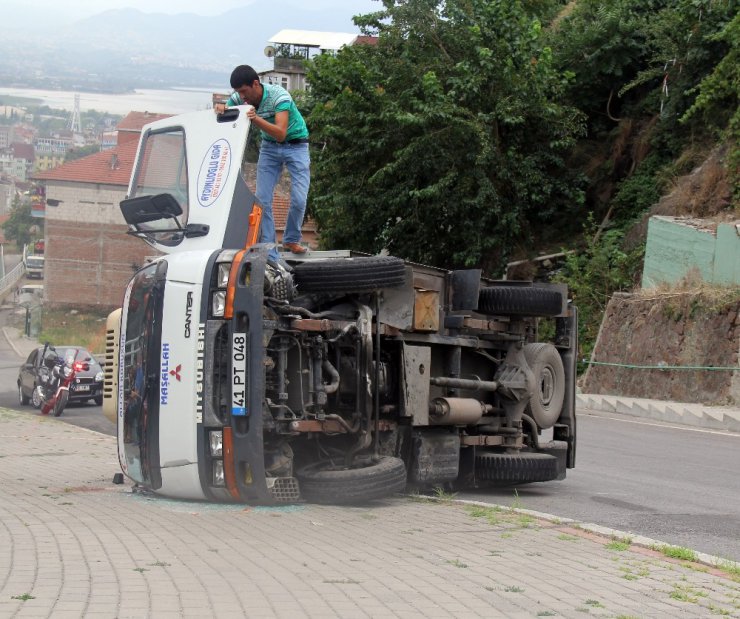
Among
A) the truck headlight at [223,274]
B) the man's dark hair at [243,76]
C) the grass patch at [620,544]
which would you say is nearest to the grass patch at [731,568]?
the grass patch at [620,544]

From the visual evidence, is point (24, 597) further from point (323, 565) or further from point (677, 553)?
point (677, 553)

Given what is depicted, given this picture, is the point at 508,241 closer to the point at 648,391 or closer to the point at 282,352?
the point at 648,391

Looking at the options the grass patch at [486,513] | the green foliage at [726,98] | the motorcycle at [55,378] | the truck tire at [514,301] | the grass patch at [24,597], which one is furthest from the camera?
the green foliage at [726,98]

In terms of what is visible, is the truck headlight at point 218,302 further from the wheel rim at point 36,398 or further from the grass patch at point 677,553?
the wheel rim at point 36,398

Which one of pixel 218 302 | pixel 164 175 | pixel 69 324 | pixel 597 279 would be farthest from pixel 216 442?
pixel 69 324

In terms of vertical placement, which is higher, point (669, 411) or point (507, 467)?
point (507, 467)

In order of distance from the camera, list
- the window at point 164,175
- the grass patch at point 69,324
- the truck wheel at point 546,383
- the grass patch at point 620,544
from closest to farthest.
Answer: the grass patch at point 620,544 < the window at point 164,175 < the truck wheel at point 546,383 < the grass patch at point 69,324

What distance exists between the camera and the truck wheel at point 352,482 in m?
8.73

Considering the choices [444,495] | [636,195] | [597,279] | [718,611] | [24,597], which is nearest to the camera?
[24,597]

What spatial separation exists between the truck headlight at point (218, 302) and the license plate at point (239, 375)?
0.24 m

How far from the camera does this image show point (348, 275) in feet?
29.0

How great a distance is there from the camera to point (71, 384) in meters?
25.9

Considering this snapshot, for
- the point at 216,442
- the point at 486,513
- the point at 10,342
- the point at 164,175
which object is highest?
the point at 164,175

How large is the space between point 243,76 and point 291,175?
38.5 inches
